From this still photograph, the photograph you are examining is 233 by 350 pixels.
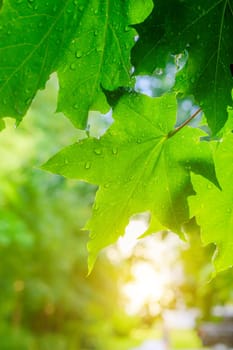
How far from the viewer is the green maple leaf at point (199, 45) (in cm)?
32

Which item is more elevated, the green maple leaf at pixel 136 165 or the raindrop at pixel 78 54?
the raindrop at pixel 78 54

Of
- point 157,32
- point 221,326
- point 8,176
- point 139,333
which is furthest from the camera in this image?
point 139,333

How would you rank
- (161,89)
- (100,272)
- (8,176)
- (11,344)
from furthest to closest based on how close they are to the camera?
(100,272) → (11,344) → (8,176) → (161,89)

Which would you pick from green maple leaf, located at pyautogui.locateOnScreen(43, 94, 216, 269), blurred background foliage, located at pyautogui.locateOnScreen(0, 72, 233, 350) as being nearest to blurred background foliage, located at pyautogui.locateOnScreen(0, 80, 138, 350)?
blurred background foliage, located at pyautogui.locateOnScreen(0, 72, 233, 350)

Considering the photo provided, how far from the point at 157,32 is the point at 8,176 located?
452 centimetres

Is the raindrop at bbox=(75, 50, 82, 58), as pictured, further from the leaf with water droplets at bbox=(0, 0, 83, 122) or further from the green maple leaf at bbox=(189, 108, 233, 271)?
the green maple leaf at bbox=(189, 108, 233, 271)

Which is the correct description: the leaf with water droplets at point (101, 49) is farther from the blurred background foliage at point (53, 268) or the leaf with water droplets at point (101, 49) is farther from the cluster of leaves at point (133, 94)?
the blurred background foliage at point (53, 268)

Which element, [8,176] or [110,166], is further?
[8,176]

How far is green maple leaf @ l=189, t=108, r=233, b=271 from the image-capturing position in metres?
0.37

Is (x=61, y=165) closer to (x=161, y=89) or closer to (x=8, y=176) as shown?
(x=161, y=89)

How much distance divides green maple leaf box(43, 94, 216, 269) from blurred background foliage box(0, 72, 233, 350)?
157 inches

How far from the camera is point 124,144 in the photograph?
370mm

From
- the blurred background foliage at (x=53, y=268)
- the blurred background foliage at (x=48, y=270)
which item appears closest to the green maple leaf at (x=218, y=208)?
the blurred background foliage at (x=53, y=268)

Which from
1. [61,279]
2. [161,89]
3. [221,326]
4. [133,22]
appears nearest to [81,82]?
[133,22]
